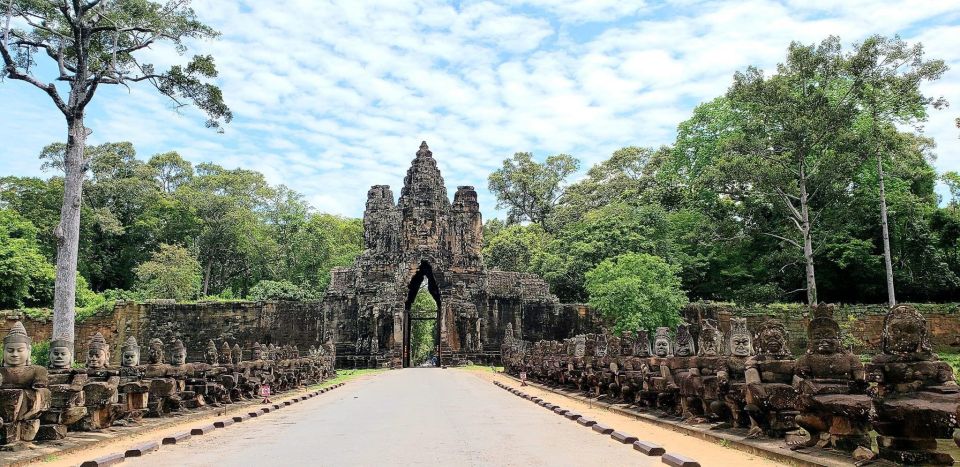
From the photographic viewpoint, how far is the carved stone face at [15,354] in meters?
8.76

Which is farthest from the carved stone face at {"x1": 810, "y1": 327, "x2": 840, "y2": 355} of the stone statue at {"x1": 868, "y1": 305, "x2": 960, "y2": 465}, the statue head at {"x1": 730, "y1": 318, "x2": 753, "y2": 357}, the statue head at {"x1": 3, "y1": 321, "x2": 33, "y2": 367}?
the statue head at {"x1": 3, "y1": 321, "x2": 33, "y2": 367}

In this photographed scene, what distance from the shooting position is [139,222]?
5397 cm

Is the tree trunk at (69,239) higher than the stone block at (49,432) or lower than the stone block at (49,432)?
higher

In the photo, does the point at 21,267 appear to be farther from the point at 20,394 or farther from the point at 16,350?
the point at 20,394

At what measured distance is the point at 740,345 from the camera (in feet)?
35.7

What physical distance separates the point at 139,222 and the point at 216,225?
574 centimetres

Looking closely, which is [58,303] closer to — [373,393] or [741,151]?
[373,393]

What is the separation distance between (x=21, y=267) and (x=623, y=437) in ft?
139

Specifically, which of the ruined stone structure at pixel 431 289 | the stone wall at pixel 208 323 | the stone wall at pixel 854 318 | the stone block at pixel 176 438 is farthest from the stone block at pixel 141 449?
the stone wall at pixel 208 323

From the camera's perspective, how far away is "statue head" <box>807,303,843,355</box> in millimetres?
8180

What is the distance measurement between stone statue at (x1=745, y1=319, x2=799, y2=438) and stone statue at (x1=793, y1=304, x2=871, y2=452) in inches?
12.2

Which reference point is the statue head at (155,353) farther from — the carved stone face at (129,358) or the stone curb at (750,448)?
the stone curb at (750,448)

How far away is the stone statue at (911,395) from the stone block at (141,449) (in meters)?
8.09

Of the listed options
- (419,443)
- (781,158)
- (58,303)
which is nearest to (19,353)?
(419,443)
